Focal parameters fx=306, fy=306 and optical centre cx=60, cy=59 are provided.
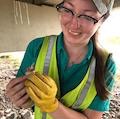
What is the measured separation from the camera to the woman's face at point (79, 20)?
142 cm

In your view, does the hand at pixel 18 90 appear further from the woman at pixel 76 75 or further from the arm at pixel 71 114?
the arm at pixel 71 114

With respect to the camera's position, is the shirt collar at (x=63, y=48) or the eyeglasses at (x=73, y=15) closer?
the eyeglasses at (x=73, y=15)

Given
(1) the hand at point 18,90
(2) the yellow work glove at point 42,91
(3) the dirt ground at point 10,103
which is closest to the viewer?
(2) the yellow work glove at point 42,91

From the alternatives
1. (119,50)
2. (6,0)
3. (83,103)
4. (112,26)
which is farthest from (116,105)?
(83,103)

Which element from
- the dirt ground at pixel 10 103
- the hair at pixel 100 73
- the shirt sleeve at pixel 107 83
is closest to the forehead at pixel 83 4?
the hair at pixel 100 73

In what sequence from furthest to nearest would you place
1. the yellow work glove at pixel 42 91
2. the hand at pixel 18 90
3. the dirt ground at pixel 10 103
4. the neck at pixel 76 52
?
the dirt ground at pixel 10 103
the neck at pixel 76 52
the hand at pixel 18 90
the yellow work glove at pixel 42 91

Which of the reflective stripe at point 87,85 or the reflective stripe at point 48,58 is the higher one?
the reflective stripe at point 48,58

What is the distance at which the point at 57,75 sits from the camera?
1590 millimetres

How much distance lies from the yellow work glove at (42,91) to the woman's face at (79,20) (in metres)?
0.24

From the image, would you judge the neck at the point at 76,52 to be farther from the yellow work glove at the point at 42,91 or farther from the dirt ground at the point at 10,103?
the dirt ground at the point at 10,103

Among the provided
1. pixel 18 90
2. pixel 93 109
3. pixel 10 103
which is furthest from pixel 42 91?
pixel 10 103

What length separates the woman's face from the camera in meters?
1.42

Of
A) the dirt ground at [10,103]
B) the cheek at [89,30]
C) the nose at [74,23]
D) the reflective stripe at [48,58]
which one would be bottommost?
the dirt ground at [10,103]

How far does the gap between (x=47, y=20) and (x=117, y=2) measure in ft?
2.65
